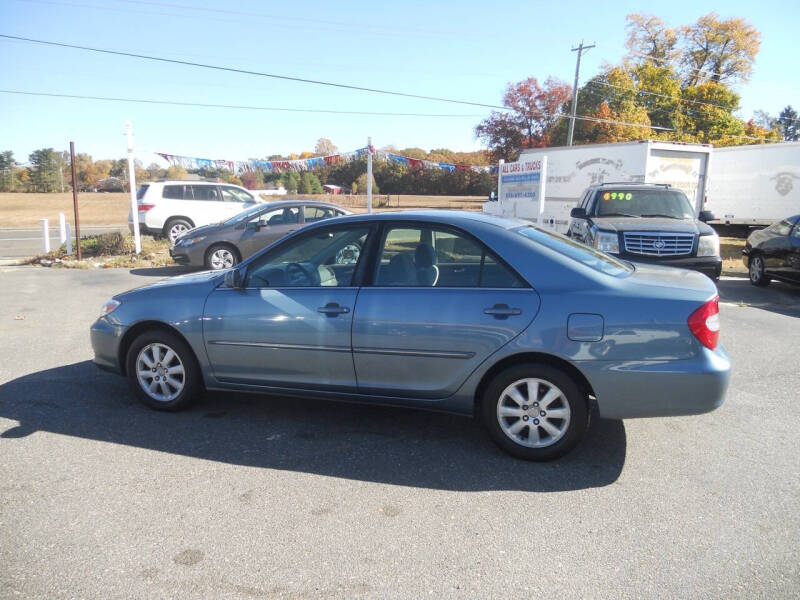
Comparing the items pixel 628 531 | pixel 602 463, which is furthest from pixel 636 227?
pixel 628 531

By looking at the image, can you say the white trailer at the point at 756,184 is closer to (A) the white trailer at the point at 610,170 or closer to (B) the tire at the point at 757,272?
(A) the white trailer at the point at 610,170

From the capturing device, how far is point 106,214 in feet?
137

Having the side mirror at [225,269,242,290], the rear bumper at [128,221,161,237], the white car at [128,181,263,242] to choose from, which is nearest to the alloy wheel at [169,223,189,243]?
the white car at [128,181,263,242]

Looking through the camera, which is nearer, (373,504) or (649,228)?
(373,504)

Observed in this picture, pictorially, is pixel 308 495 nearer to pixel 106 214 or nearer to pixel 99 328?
pixel 99 328

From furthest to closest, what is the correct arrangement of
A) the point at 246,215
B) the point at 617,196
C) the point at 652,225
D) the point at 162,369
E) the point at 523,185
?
1. the point at 523,185
2. the point at 246,215
3. the point at 617,196
4. the point at 652,225
5. the point at 162,369

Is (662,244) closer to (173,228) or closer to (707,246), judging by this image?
(707,246)

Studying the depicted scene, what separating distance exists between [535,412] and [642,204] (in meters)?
7.83

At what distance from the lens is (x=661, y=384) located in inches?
140

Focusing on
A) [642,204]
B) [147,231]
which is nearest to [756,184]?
[642,204]

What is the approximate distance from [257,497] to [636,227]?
25.3ft

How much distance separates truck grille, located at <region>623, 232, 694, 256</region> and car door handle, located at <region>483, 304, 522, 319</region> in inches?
243

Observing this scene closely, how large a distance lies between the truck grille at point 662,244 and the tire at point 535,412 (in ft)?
20.2

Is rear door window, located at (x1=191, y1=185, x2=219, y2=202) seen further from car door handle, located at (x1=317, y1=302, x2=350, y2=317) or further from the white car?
car door handle, located at (x1=317, y1=302, x2=350, y2=317)
